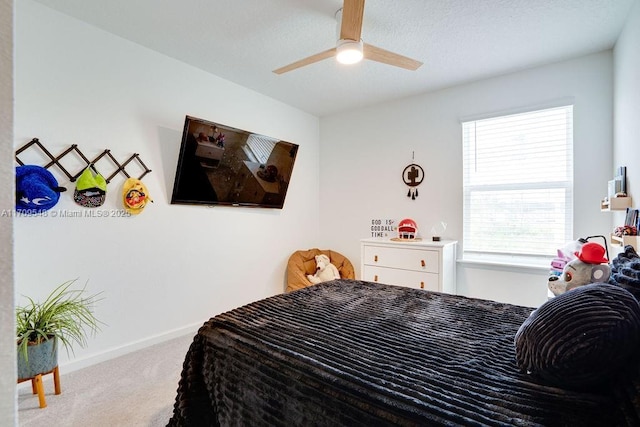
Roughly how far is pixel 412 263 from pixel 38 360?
2.92m

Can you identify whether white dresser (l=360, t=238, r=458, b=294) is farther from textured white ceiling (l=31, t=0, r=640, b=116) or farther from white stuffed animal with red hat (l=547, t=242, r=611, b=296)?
textured white ceiling (l=31, t=0, r=640, b=116)

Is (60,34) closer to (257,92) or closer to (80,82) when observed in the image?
(80,82)

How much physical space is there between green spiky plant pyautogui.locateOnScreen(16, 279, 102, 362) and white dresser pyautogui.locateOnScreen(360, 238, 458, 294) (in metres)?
2.50

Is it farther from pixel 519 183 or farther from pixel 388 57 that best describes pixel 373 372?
pixel 519 183

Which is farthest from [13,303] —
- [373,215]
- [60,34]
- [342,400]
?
[373,215]

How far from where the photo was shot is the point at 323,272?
382 cm

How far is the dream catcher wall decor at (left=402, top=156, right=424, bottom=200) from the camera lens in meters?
3.52

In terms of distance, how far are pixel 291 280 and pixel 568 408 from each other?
10.2ft

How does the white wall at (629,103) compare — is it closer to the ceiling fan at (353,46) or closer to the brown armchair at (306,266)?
the ceiling fan at (353,46)

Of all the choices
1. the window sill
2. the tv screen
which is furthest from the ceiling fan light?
the window sill

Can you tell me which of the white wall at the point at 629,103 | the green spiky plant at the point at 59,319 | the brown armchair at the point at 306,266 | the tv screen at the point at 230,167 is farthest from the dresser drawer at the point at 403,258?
the green spiky plant at the point at 59,319

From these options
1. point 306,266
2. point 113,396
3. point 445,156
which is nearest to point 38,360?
point 113,396

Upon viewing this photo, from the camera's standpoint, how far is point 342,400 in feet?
3.07

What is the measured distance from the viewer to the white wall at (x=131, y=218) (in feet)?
6.71
